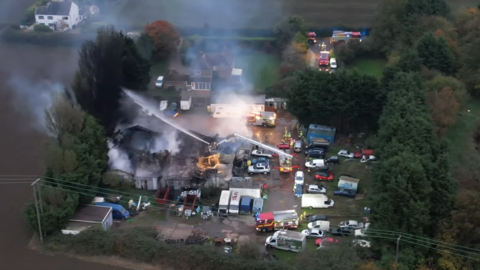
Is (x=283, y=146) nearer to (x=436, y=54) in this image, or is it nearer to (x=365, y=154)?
(x=365, y=154)

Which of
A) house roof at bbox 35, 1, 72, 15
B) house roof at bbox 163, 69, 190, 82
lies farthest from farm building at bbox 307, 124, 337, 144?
house roof at bbox 35, 1, 72, 15

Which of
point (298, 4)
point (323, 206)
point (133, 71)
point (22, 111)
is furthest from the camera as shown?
point (298, 4)

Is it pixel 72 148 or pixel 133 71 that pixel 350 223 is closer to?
pixel 72 148

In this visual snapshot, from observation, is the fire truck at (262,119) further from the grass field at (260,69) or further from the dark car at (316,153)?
the grass field at (260,69)

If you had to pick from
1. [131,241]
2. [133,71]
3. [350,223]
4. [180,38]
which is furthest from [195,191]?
[180,38]

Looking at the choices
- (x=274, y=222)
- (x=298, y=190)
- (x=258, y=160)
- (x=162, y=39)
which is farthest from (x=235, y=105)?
(x=274, y=222)
